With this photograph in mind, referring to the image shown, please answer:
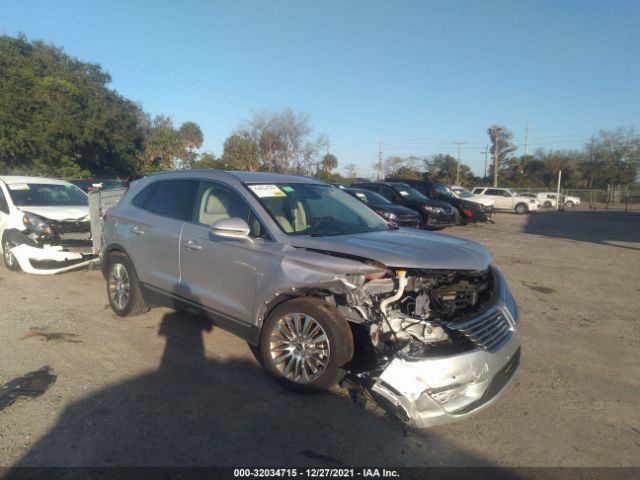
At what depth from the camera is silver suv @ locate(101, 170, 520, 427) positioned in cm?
311

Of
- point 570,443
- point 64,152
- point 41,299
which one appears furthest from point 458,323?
point 64,152

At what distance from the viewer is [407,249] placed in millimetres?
3656

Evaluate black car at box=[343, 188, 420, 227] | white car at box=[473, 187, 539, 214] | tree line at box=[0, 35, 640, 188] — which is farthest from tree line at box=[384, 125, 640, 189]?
black car at box=[343, 188, 420, 227]

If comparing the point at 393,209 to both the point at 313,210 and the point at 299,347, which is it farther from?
the point at 299,347

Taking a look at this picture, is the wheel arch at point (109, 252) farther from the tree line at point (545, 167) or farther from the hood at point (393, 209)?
the tree line at point (545, 167)

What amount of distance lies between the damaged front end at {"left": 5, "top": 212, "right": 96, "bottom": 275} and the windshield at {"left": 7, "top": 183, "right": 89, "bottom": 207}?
79cm

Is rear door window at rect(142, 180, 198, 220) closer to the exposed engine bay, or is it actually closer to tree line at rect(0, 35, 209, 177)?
the exposed engine bay

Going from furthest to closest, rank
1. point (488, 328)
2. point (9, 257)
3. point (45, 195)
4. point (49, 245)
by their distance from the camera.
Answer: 1. point (45, 195)
2. point (9, 257)
3. point (49, 245)
4. point (488, 328)

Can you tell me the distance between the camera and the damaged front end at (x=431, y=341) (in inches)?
118

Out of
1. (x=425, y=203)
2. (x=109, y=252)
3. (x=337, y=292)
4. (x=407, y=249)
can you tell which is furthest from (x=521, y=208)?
(x=337, y=292)

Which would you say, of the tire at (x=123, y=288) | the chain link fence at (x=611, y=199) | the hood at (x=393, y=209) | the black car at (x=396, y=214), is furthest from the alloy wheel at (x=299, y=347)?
the chain link fence at (x=611, y=199)

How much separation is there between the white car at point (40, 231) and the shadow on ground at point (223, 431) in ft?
14.3

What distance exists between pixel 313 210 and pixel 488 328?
2.00 meters

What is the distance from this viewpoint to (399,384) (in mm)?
2977
